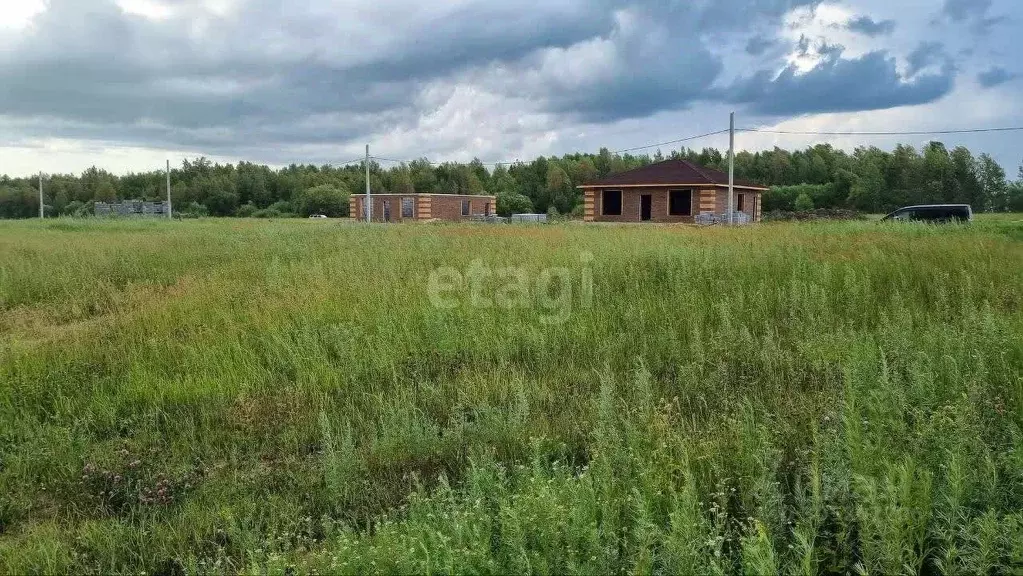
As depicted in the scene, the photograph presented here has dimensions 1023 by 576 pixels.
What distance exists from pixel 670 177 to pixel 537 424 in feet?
99.0

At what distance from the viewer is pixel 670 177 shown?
109ft

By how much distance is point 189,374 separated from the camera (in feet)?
20.0

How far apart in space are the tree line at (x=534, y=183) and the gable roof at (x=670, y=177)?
14.8m

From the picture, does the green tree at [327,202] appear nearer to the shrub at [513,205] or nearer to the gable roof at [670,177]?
the shrub at [513,205]

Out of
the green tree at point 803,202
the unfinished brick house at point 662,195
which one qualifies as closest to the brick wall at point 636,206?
the unfinished brick house at point 662,195

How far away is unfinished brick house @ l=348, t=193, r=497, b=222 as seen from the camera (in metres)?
45.9

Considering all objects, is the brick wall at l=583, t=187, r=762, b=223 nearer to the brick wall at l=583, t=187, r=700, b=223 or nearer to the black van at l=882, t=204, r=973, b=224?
the brick wall at l=583, t=187, r=700, b=223

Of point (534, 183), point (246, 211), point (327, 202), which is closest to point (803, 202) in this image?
point (534, 183)

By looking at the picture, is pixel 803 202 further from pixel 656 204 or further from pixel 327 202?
pixel 327 202

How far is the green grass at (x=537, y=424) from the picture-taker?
2939 mm

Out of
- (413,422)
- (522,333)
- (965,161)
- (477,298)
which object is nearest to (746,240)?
(477,298)

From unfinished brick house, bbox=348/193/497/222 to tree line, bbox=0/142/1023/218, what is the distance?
6593 mm

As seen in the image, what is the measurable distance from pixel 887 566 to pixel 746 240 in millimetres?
10729

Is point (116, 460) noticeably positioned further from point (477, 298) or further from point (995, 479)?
point (995, 479)
